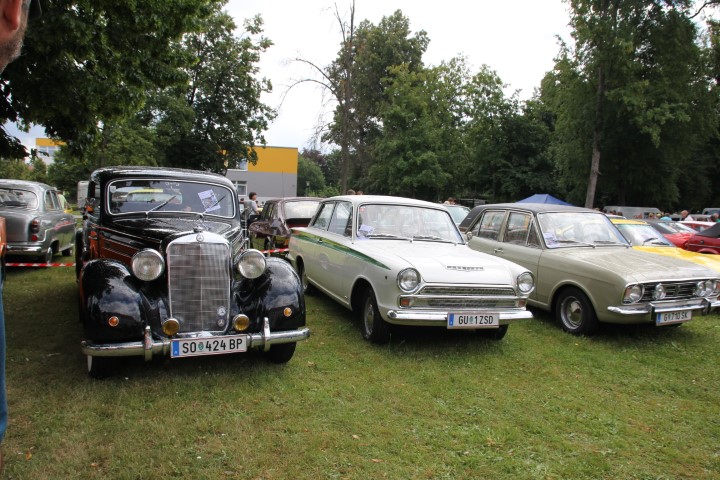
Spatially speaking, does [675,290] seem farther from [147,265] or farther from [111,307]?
[111,307]

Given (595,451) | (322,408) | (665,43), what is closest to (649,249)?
(595,451)

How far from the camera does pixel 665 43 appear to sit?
24922mm

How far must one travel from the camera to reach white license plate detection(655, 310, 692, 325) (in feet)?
19.2

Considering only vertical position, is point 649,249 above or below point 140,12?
below

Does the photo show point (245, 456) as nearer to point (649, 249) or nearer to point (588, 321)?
point (588, 321)

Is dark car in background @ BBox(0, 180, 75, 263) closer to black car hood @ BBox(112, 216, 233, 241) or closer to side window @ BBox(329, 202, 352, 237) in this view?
black car hood @ BBox(112, 216, 233, 241)

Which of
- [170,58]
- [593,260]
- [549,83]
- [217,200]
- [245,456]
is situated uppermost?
[549,83]

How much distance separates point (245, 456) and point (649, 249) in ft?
25.7

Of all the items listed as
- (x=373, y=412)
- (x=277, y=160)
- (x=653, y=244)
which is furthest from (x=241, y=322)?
(x=277, y=160)

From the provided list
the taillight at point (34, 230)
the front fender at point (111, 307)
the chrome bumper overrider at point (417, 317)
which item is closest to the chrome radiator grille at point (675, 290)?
the chrome bumper overrider at point (417, 317)

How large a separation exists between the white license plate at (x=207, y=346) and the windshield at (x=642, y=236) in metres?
7.67

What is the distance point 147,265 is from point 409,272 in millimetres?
2596

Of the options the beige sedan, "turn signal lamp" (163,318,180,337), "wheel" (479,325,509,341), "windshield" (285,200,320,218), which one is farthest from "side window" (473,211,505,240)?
"turn signal lamp" (163,318,180,337)

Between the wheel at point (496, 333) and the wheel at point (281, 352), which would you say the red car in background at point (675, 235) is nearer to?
the wheel at point (496, 333)
